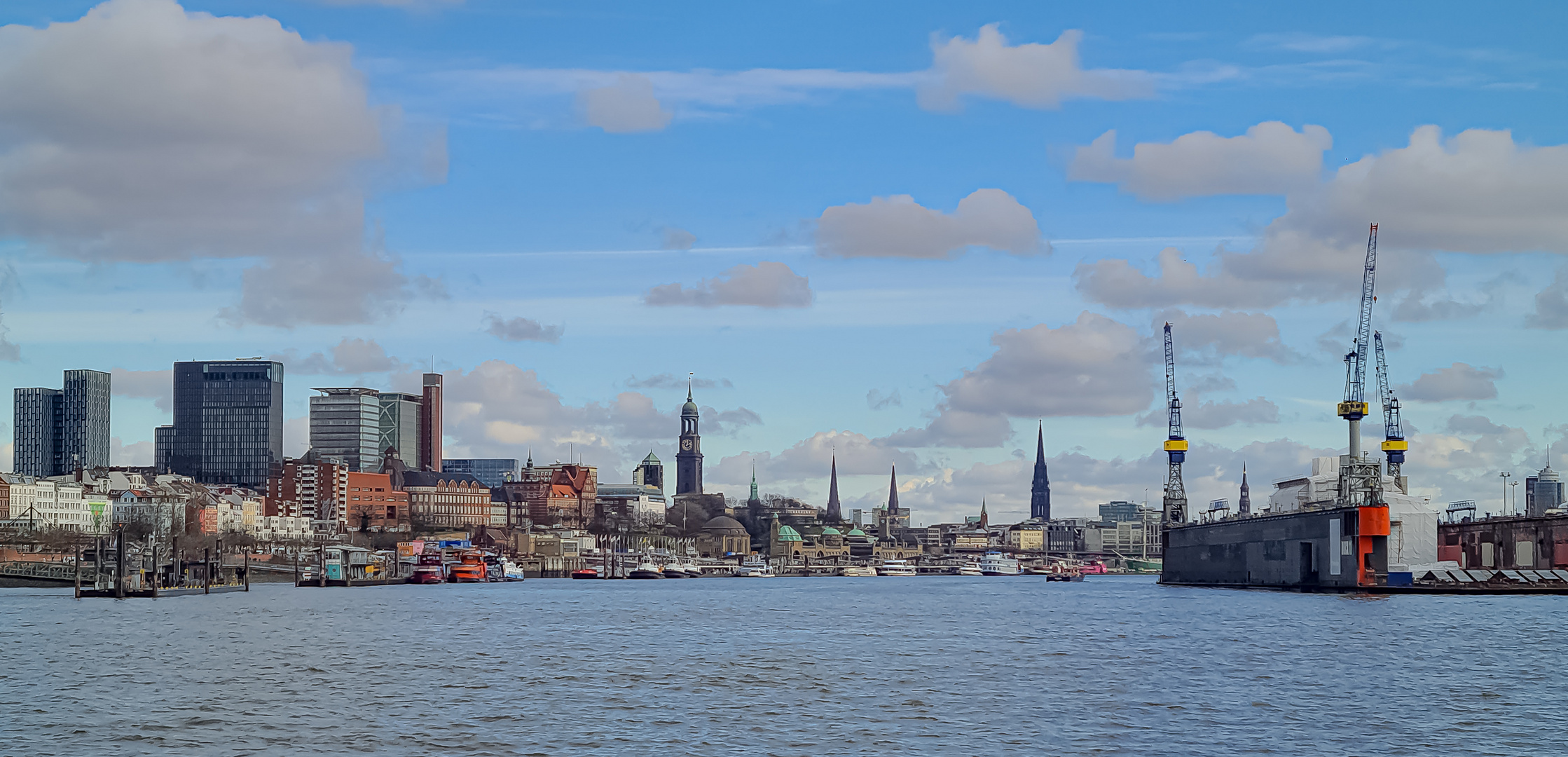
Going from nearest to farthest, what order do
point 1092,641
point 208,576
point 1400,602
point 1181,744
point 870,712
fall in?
point 1181,744, point 870,712, point 1092,641, point 1400,602, point 208,576

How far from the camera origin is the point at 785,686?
62.3 metres

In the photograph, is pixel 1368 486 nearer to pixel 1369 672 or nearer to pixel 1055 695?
pixel 1369 672

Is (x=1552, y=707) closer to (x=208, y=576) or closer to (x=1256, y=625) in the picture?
(x=1256, y=625)

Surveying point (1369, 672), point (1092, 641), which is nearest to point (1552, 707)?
point (1369, 672)

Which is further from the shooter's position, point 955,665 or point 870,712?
point 955,665

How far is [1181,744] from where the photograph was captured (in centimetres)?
4544

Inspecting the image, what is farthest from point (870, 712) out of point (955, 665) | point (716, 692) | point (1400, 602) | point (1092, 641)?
point (1400, 602)

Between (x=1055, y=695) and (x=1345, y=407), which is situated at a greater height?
(x=1345, y=407)

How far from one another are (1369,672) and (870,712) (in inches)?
1017

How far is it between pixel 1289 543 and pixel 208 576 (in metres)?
109

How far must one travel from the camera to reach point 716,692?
59.5 meters

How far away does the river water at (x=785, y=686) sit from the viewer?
46281 mm

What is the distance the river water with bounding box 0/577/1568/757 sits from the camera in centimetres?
4628

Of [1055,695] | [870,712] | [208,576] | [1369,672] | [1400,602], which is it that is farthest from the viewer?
[208,576]
